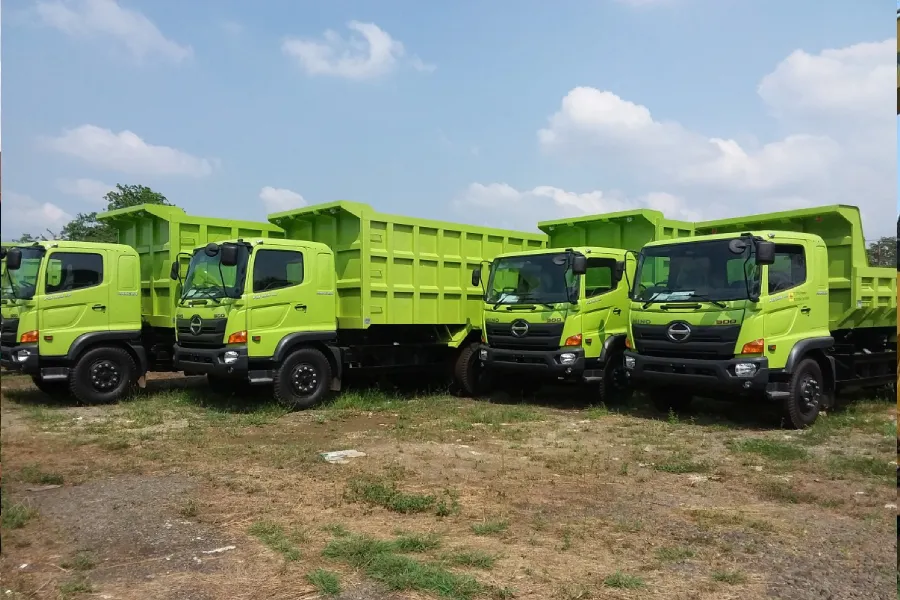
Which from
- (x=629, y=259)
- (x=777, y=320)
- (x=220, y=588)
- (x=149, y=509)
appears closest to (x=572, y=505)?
(x=220, y=588)

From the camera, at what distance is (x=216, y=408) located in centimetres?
1018

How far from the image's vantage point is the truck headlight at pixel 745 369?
8.30 m

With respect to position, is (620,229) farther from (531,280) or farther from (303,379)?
(303,379)

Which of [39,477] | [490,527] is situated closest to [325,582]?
[490,527]

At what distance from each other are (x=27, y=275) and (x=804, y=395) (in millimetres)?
10285

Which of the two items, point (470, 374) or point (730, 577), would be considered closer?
point (730, 577)

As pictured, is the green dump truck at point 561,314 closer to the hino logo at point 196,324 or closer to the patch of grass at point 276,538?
the hino logo at point 196,324

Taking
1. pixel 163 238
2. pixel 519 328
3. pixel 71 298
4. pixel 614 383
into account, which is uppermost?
pixel 163 238

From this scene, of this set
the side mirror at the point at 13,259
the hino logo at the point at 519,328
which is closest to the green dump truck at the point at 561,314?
the hino logo at the point at 519,328

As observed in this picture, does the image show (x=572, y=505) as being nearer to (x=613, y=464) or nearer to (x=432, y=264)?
(x=613, y=464)

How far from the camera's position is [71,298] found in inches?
407

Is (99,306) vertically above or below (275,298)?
below

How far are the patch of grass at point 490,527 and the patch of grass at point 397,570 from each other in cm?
63

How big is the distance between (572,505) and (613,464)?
59.0 inches
